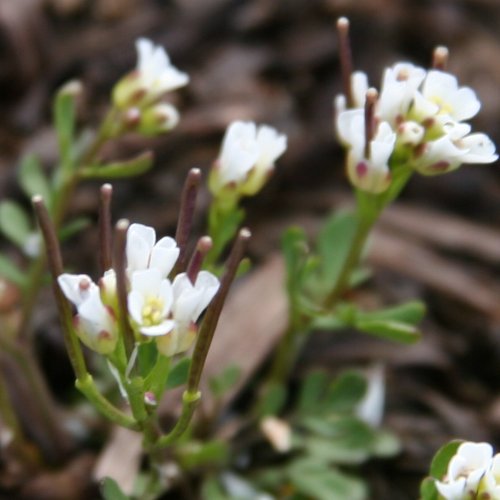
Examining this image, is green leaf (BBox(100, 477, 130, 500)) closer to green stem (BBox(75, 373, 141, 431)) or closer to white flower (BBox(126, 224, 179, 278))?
green stem (BBox(75, 373, 141, 431))

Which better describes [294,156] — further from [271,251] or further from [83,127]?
[83,127]

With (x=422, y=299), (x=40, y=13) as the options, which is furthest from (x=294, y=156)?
(x=40, y=13)

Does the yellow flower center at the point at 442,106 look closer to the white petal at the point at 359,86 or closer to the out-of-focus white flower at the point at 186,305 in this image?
the white petal at the point at 359,86

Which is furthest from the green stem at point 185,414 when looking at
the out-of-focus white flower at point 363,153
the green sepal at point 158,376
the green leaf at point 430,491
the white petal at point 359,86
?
the white petal at point 359,86

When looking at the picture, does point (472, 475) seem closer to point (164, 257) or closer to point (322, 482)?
point (164, 257)

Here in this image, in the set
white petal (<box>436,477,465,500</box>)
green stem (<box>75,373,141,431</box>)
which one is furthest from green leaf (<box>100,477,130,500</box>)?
white petal (<box>436,477,465,500</box>)

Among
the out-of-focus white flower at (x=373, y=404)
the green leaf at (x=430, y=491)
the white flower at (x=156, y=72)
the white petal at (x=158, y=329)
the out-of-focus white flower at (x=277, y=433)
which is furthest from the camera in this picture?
the out-of-focus white flower at (x=373, y=404)

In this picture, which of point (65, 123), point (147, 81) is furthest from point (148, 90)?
point (65, 123)
